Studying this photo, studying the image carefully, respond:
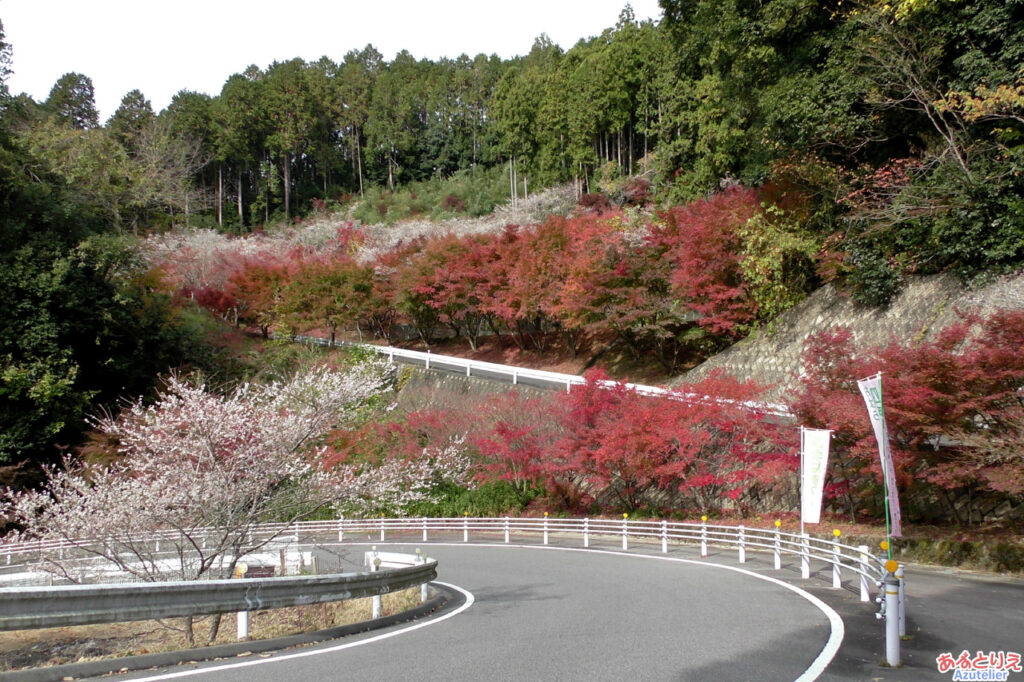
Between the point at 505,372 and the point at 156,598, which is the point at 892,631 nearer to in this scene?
the point at 156,598

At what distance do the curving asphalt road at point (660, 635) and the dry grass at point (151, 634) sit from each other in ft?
4.77

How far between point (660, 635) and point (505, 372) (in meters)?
24.8

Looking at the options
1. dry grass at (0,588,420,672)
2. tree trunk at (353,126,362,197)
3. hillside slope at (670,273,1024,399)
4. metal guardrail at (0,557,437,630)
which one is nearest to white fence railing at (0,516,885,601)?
dry grass at (0,588,420,672)

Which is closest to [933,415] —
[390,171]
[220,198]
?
[390,171]

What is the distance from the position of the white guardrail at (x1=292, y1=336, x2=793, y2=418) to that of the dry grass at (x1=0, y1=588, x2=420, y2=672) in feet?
40.6

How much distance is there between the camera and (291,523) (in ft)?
34.1

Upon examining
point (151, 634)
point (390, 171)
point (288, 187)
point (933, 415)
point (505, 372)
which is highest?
point (390, 171)

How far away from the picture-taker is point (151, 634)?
1072cm

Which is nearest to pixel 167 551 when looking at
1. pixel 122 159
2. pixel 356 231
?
pixel 122 159

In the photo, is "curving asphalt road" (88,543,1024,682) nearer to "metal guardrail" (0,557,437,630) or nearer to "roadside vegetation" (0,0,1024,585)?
"metal guardrail" (0,557,437,630)

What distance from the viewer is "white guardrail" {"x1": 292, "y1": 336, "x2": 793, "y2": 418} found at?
68.9ft

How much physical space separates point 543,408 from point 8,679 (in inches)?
799

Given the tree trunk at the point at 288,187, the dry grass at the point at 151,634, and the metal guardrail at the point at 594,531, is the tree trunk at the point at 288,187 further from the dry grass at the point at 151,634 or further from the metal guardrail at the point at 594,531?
the dry grass at the point at 151,634

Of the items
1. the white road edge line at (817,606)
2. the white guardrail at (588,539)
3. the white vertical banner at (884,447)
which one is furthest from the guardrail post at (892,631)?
the white vertical banner at (884,447)
